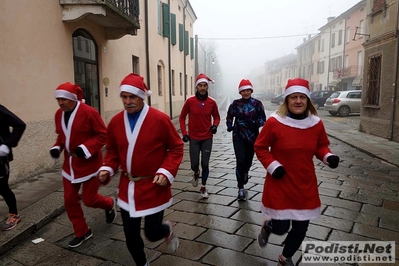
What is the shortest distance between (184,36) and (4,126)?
66.1 ft

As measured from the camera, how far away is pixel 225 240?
3391 millimetres

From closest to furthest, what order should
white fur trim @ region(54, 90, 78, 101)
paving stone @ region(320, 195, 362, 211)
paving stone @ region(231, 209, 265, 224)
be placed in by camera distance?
white fur trim @ region(54, 90, 78, 101), paving stone @ region(231, 209, 265, 224), paving stone @ region(320, 195, 362, 211)

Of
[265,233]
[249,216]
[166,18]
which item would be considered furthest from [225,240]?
[166,18]

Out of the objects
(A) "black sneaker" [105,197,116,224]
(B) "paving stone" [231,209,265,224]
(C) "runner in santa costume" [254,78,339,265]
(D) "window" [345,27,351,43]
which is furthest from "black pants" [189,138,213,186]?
(D) "window" [345,27,351,43]

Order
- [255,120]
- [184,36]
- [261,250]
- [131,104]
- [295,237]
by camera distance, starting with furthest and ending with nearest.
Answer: [184,36]
[255,120]
[261,250]
[295,237]
[131,104]

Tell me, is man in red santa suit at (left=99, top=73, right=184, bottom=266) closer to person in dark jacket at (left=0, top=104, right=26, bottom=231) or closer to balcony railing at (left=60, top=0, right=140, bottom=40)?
person in dark jacket at (left=0, top=104, right=26, bottom=231)

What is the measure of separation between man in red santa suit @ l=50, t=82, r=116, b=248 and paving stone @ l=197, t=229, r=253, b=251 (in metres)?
1.32

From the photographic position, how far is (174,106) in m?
19.0

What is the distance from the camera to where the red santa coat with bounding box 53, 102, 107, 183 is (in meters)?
3.23

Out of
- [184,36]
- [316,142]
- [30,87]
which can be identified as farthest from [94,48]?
[184,36]

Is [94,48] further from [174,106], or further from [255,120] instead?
[174,106]

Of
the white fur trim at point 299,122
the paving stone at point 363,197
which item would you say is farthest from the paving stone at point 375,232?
the white fur trim at point 299,122

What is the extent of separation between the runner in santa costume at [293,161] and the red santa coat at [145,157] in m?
0.79

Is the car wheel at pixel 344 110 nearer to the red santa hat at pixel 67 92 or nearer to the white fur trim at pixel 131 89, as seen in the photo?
the red santa hat at pixel 67 92
